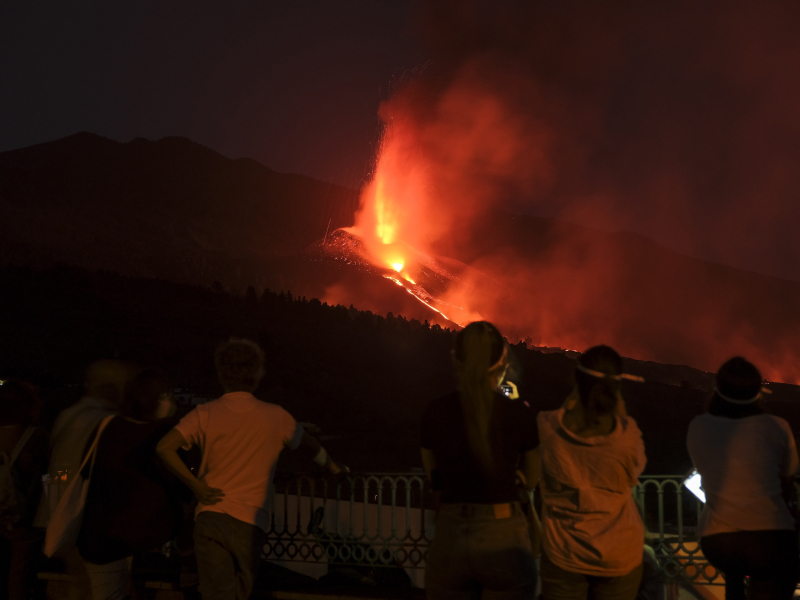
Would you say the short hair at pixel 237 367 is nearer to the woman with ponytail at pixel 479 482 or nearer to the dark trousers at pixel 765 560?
the woman with ponytail at pixel 479 482

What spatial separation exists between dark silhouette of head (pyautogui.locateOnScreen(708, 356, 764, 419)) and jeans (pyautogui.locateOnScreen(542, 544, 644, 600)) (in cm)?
87

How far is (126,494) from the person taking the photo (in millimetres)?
4199

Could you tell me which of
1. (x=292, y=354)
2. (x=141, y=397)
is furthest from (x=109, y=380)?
(x=292, y=354)

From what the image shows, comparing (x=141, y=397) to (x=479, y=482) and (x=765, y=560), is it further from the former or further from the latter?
(x=765, y=560)

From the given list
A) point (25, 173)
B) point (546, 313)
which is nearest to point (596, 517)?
point (546, 313)

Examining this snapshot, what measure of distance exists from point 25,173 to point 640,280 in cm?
16572

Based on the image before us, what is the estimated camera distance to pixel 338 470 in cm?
471

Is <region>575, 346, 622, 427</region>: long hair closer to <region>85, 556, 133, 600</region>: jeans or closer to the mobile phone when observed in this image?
the mobile phone

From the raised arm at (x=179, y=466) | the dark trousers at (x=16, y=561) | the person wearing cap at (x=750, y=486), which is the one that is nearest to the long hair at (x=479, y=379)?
the person wearing cap at (x=750, y=486)

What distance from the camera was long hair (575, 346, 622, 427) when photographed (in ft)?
9.82

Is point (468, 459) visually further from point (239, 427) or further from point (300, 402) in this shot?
point (300, 402)

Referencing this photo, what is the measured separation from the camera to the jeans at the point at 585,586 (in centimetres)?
311

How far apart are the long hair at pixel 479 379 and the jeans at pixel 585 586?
0.60 m

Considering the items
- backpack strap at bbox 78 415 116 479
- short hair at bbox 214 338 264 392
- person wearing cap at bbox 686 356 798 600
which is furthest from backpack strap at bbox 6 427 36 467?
person wearing cap at bbox 686 356 798 600
